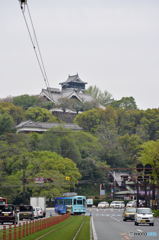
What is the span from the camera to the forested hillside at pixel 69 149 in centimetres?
12200

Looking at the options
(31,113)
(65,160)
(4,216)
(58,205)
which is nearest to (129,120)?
(31,113)

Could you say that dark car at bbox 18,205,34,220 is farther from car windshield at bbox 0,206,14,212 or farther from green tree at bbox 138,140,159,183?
green tree at bbox 138,140,159,183

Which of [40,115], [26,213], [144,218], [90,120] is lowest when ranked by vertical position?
[144,218]

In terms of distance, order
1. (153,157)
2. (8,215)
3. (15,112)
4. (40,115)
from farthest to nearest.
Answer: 1. (15,112)
2. (40,115)
3. (153,157)
4. (8,215)

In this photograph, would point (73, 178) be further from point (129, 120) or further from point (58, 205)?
point (129, 120)

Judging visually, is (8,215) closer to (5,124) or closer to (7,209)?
(7,209)

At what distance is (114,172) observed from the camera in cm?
15938

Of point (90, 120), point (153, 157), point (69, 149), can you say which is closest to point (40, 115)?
point (90, 120)

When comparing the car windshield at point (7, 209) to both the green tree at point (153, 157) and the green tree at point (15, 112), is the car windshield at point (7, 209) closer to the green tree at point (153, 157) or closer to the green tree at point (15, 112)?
the green tree at point (153, 157)

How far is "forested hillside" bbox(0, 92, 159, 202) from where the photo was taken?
122000mm

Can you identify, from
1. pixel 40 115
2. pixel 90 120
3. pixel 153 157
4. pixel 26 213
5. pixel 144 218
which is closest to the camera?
pixel 144 218

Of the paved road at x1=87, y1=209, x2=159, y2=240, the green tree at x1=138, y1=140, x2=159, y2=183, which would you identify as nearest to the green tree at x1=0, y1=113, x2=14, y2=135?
the green tree at x1=138, y1=140, x2=159, y2=183

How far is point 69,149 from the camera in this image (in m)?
154

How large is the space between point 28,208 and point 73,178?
6380 centimetres
